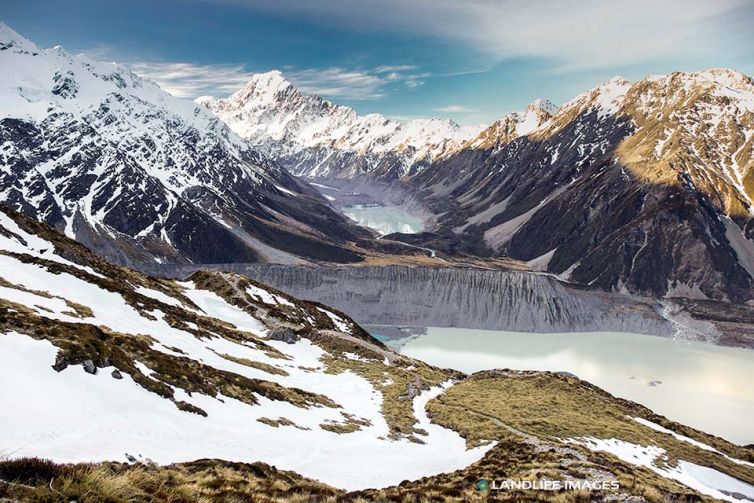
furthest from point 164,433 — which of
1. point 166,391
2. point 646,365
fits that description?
point 646,365

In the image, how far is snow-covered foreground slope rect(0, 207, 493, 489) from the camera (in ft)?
59.4

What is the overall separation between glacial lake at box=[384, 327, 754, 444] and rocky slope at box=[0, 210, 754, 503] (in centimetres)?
7698

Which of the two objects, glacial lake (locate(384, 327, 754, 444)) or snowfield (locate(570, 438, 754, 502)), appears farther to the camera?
glacial lake (locate(384, 327, 754, 444))

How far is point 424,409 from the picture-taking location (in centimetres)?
4825

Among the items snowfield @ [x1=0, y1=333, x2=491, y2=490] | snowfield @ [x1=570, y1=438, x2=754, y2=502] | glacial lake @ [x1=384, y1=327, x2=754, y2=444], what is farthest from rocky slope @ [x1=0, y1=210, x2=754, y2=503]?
glacial lake @ [x1=384, y1=327, x2=754, y2=444]

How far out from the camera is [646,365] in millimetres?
162250

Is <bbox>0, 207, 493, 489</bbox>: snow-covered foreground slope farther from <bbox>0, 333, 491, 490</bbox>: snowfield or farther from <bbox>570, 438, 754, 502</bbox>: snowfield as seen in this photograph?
<bbox>570, 438, 754, 502</bbox>: snowfield

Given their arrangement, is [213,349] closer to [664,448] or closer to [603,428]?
[603,428]

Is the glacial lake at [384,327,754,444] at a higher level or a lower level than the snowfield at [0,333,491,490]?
lower

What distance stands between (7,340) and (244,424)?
11.8m

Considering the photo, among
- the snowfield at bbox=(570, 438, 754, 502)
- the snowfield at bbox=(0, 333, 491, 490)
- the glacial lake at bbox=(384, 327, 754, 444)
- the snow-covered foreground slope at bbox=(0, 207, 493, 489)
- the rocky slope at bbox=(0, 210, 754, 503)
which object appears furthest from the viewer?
the glacial lake at bbox=(384, 327, 754, 444)

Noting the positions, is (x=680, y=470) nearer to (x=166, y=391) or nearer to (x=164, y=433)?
(x=164, y=433)

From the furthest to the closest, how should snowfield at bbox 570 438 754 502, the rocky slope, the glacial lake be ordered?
the glacial lake < snowfield at bbox 570 438 754 502 < the rocky slope

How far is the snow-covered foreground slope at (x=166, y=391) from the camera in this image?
18.1 m
